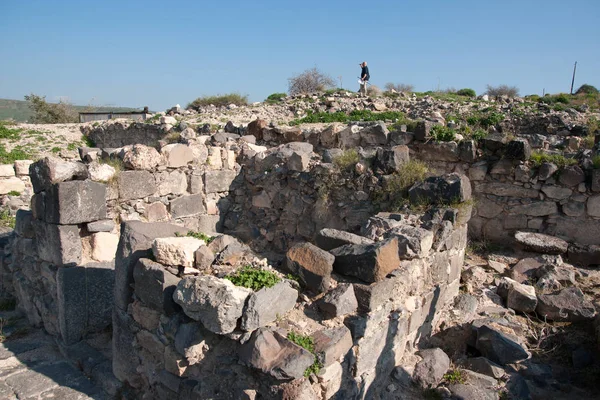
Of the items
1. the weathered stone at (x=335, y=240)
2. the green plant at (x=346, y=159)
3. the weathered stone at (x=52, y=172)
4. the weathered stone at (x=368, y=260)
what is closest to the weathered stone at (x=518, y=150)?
the green plant at (x=346, y=159)

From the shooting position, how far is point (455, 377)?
337 centimetres

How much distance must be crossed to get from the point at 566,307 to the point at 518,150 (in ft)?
8.82

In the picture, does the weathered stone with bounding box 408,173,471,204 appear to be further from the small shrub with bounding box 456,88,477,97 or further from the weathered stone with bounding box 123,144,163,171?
the small shrub with bounding box 456,88,477,97

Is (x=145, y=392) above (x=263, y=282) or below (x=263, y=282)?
below

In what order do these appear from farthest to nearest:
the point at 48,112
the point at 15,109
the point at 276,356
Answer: the point at 15,109 < the point at 48,112 < the point at 276,356

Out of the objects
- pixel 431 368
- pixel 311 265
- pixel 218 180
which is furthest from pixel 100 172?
pixel 431 368

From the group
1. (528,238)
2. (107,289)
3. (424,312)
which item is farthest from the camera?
(528,238)

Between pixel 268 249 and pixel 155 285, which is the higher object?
pixel 155 285

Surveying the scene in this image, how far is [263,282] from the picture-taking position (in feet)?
9.28

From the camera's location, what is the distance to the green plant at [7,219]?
741cm

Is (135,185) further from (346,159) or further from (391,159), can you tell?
(391,159)

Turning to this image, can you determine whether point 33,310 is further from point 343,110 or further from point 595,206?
point 343,110

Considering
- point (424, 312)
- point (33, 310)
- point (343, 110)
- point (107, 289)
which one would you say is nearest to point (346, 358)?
point (424, 312)

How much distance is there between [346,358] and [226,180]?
4060mm
